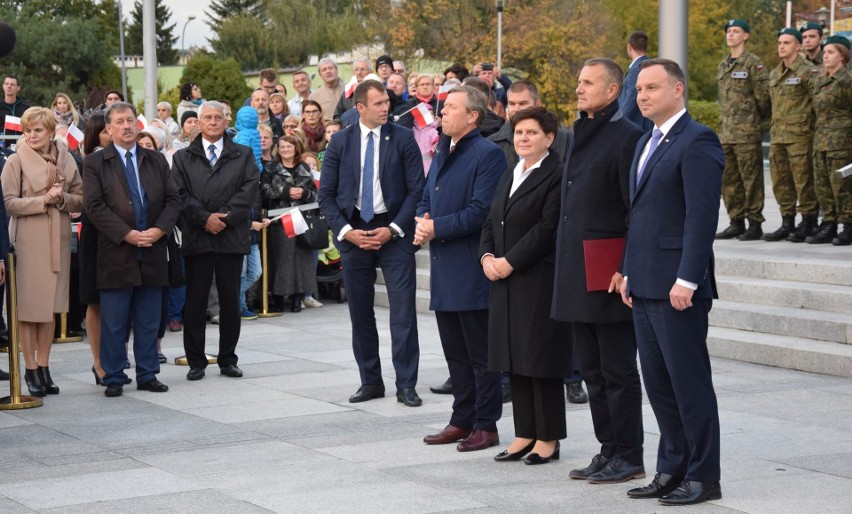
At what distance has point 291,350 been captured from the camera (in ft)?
39.5

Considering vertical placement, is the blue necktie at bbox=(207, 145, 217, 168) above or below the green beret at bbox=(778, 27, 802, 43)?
below

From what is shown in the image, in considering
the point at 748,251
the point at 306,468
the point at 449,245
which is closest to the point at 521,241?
the point at 449,245

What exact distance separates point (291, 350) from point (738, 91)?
18.7 feet

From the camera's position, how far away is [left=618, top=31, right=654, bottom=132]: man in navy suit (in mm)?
11289

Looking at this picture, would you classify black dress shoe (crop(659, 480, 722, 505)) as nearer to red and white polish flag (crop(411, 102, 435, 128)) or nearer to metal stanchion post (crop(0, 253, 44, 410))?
metal stanchion post (crop(0, 253, 44, 410))

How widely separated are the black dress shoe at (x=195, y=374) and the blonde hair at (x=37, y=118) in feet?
7.33

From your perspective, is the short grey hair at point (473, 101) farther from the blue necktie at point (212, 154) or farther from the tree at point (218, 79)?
the tree at point (218, 79)

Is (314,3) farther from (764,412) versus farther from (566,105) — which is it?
(764,412)

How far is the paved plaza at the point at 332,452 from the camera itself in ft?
21.0

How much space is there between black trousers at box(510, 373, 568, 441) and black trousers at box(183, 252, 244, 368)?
3.96 metres

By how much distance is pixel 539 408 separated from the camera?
23.6 ft

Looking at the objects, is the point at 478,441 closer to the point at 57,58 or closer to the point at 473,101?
the point at 473,101

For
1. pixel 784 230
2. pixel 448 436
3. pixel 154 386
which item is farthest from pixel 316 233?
pixel 448 436

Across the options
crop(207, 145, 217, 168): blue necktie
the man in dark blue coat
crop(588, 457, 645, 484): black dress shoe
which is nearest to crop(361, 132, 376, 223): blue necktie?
the man in dark blue coat
